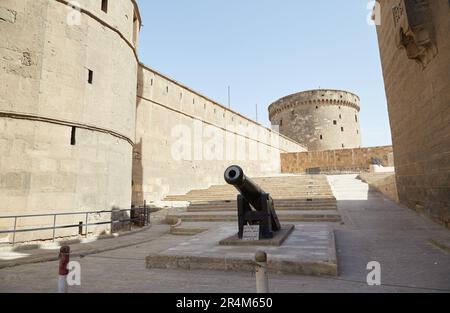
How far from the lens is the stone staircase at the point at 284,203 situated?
8297 mm

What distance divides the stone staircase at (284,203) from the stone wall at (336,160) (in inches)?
520

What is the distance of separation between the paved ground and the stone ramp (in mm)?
1866

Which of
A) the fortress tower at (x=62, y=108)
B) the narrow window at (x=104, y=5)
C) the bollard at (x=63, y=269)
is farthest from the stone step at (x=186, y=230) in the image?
the narrow window at (x=104, y=5)

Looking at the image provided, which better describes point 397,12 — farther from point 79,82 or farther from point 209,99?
point 209,99

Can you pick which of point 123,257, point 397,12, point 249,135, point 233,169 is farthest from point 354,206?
point 249,135

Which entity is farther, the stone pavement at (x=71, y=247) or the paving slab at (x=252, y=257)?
the stone pavement at (x=71, y=247)

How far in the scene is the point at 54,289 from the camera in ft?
11.0

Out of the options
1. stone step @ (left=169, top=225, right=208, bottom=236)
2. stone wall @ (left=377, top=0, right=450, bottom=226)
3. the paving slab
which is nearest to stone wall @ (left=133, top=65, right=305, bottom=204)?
stone step @ (left=169, top=225, right=208, bottom=236)

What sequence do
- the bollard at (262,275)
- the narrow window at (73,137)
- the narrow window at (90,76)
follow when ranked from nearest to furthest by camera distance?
the bollard at (262,275)
the narrow window at (73,137)
the narrow window at (90,76)

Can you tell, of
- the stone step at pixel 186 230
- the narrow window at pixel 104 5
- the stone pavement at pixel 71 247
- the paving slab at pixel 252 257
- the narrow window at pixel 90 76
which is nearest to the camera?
the paving slab at pixel 252 257

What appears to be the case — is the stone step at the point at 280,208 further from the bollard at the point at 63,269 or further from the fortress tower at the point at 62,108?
the bollard at the point at 63,269

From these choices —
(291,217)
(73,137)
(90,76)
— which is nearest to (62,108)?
(73,137)

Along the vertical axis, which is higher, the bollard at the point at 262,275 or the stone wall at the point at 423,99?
the stone wall at the point at 423,99

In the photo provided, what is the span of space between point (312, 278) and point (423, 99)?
249 inches
